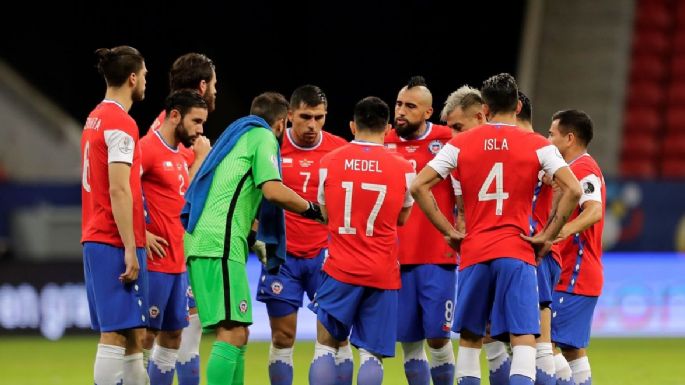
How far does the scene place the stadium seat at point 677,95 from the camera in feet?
72.2

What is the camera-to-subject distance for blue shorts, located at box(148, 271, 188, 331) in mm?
8109

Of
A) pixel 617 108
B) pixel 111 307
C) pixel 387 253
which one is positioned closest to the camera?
pixel 111 307

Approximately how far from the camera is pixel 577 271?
8.10 m

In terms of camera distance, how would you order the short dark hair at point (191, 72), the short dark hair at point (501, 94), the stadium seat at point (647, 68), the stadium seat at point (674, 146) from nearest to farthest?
the short dark hair at point (501, 94), the short dark hair at point (191, 72), the stadium seat at point (674, 146), the stadium seat at point (647, 68)

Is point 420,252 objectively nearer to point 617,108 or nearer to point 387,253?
point 387,253

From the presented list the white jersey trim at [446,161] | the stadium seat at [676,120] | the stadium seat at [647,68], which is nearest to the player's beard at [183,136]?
the white jersey trim at [446,161]

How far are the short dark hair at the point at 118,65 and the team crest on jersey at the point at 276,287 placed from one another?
6.70 ft

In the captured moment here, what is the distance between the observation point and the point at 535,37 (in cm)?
2180

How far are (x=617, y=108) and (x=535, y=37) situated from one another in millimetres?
1997

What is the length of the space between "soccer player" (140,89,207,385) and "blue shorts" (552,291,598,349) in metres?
2.59

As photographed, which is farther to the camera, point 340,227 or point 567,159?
point 567,159

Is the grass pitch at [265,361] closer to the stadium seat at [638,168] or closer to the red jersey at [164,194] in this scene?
the red jersey at [164,194]

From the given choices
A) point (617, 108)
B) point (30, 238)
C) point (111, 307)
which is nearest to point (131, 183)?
point (111, 307)

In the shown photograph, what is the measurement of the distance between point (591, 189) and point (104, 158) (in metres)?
3.18
